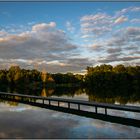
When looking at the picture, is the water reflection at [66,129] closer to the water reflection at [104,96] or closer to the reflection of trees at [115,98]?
the water reflection at [104,96]

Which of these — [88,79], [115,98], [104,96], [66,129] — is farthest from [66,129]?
[88,79]

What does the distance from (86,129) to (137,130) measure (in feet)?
6.96

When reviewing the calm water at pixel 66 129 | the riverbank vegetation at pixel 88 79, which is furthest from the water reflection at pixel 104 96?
the riverbank vegetation at pixel 88 79

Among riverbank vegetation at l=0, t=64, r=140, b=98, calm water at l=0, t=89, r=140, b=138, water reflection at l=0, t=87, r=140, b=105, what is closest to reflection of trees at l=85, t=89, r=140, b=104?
water reflection at l=0, t=87, r=140, b=105

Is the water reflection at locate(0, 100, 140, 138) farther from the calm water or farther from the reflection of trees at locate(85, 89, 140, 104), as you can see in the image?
the reflection of trees at locate(85, 89, 140, 104)

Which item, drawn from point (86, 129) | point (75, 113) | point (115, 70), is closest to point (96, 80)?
point (115, 70)

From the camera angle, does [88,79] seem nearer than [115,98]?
No

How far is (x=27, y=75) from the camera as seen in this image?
95.0 metres

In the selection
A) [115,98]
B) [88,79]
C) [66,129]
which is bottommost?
[66,129]

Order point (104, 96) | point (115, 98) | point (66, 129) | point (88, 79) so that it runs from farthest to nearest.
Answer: point (88, 79) < point (104, 96) < point (115, 98) < point (66, 129)

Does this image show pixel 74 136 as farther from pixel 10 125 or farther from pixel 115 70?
pixel 115 70

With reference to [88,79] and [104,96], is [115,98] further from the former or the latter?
[88,79]

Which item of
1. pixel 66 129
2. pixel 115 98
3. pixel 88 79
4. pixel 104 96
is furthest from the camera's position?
pixel 88 79

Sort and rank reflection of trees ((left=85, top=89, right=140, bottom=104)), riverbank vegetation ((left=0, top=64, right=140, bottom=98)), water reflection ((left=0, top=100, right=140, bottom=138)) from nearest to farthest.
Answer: water reflection ((left=0, top=100, right=140, bottom=138))
reflection of trees ((left=85, top=89, right=140, bottom=104))
riverbank vegetation ((left=0, top=64, right=140, bottom=98))
